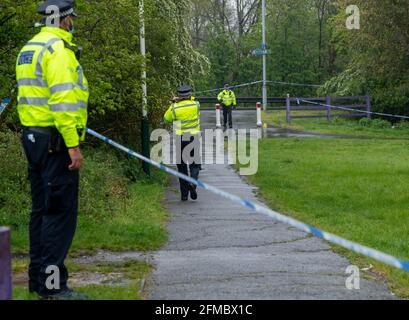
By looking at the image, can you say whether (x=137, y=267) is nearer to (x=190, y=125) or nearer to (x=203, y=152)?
(x=190, y=125)

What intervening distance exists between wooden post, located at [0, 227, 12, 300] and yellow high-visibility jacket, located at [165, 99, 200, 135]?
26.2 feet

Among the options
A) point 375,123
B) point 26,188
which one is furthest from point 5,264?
point 375,123

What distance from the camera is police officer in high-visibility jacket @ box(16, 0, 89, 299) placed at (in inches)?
209

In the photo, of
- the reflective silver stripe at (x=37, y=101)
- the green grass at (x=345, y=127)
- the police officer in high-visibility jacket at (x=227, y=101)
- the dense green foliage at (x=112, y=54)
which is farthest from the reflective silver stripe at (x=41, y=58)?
the green grass at (x=345, y=127)

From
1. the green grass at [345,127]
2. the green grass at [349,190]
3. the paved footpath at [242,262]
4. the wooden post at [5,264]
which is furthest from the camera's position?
the green grass at [345,127]

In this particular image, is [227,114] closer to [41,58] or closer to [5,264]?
[41,58]

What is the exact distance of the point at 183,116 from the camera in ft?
39.7

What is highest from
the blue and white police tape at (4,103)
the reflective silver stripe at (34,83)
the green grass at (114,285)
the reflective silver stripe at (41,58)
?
the reflective silver stripe at (41,58)

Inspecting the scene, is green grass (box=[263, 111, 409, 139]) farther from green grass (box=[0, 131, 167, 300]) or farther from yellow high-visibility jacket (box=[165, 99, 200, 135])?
green grass (box=[0, 131, 167, 300])

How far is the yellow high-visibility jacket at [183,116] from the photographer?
12078mm

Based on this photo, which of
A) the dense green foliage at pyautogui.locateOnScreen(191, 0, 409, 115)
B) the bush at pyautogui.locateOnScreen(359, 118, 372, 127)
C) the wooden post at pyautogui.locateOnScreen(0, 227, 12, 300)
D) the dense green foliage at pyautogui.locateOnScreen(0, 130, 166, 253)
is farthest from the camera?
the bush at pyautogui.locateOnScreen(359, 118, 372, 127)

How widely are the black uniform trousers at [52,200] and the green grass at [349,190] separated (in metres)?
2.87

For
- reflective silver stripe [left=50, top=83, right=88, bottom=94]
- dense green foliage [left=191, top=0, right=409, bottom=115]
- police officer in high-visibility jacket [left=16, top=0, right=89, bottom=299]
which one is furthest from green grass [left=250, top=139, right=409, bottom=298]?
dense green foliage [left=191, top=0, right=409, bottom=115]

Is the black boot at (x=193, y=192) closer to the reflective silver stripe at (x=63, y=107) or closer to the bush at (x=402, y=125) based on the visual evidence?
the reflective silver stripe at (x=63, y=107)
